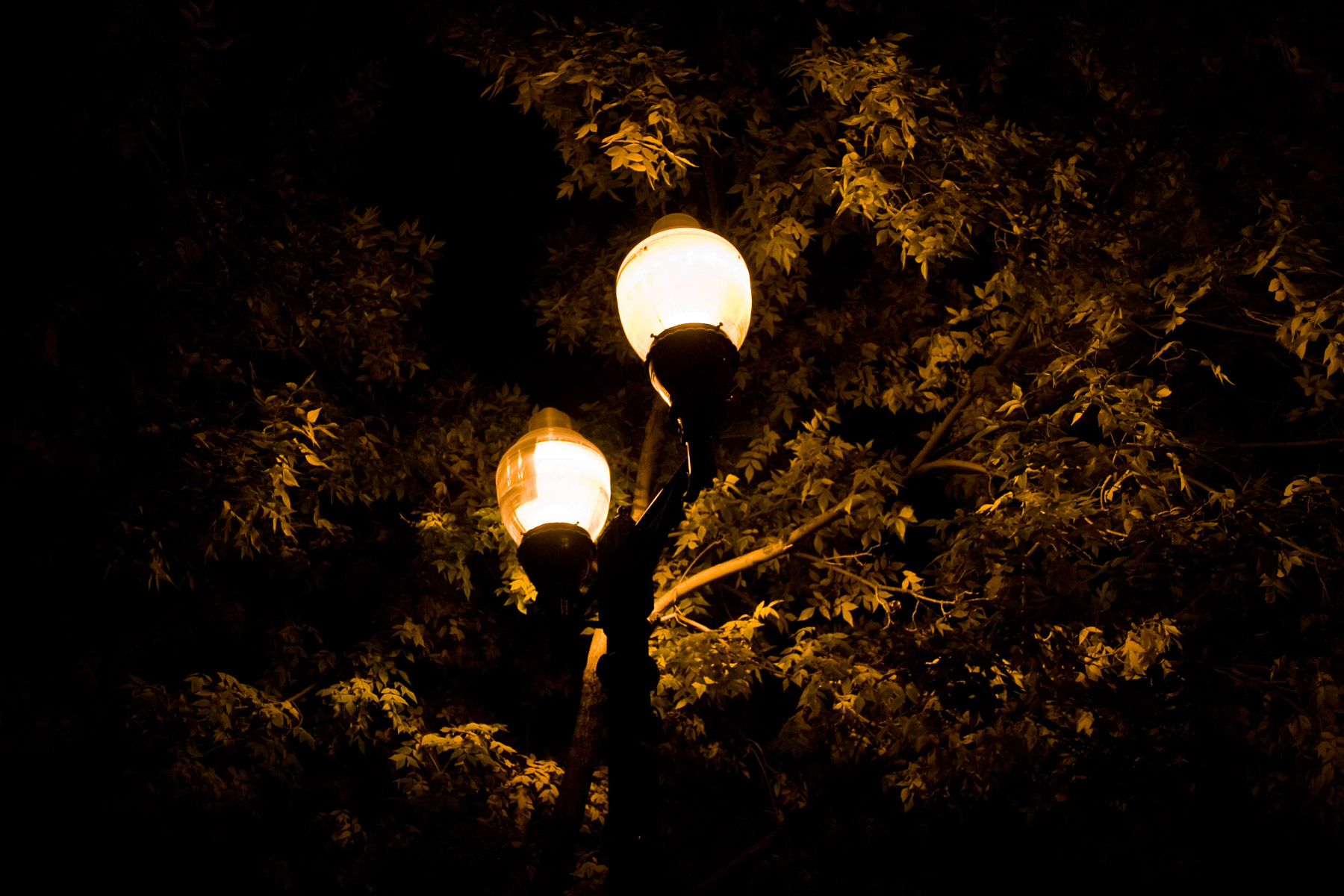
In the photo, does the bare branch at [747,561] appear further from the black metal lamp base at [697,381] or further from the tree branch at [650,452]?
the black metal lamp base at [697,381]

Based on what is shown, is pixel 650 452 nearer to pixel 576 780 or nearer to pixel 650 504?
pixel 576 780

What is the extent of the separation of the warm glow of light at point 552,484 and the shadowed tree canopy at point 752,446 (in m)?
2.69

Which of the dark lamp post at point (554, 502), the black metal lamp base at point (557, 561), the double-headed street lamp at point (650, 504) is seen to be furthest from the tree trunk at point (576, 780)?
the black metal lamp base at point (557, 561)

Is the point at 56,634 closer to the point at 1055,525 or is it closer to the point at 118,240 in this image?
the point at 118,240

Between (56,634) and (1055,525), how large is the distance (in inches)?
254

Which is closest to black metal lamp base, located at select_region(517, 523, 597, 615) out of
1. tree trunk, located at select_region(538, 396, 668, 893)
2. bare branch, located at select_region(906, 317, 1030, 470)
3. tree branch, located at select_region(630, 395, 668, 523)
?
tree trunk, located at select_region(538, 396, 668, 893)

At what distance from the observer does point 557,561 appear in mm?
3506

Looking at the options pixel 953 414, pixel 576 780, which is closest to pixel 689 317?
pixel 576 780

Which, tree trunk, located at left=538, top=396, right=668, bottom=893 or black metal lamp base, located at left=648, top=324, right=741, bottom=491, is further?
tree trunk, located at left=538, top=396, right=668, bottom=893

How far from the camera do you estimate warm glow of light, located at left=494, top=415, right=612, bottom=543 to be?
3711 mm

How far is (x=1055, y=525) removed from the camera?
5.98m

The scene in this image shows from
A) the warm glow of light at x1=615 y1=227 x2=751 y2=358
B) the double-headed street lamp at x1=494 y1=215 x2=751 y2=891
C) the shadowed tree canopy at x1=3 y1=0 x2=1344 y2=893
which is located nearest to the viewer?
the double-headed street lamp at x1=494 y1=215 x2=751 y2=891

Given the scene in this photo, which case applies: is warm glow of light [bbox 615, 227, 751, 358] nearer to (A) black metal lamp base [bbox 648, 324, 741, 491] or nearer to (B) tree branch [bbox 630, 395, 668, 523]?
(A) black metal lamp base [bbox 648, 324, 741, 491]

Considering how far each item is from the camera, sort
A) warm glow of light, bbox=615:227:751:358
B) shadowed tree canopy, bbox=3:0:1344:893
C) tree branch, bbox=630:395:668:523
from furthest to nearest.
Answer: tree branch, bbox=630:395:668:523 → shadowed tree canopy, bbox=3:0:1344:893 → warm glow of light, bbox=615:227:751:358
